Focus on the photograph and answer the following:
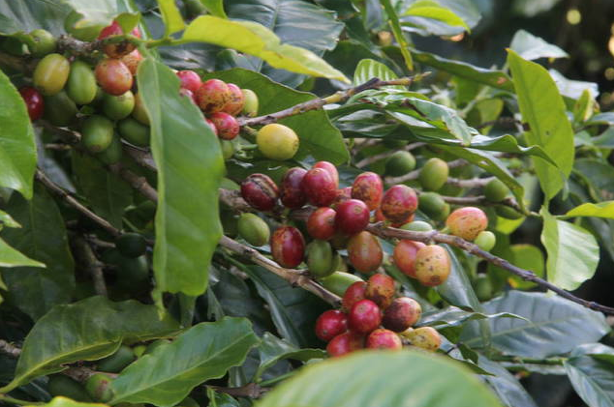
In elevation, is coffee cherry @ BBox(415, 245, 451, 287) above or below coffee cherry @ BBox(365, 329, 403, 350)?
above

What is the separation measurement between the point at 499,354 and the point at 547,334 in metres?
0.10

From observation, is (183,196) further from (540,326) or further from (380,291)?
(540,326)

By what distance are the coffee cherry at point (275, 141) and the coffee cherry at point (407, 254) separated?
0.14 meters

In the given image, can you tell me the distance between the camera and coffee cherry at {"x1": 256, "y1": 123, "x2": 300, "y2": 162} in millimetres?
732

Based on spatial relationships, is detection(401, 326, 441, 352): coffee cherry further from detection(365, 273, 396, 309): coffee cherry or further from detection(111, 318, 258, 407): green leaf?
detection(111, 318, 258, 407): green leaf

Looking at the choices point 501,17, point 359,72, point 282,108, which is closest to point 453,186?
point 359,72

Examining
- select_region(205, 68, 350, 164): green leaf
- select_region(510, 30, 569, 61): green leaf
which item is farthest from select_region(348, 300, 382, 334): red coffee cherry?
select_region(510, 30, 569, 61): green leaf

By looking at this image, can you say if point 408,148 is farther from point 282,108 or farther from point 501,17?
point 501,17

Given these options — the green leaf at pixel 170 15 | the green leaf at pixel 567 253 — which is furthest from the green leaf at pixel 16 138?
the green leaf at pixel 567 253

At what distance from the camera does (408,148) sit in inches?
50.6

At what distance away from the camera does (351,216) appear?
693mm

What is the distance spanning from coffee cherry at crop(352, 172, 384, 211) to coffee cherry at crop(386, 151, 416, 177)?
42 cm

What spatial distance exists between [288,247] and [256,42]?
0.71 feet

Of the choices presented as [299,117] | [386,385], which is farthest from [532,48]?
[386,385]
